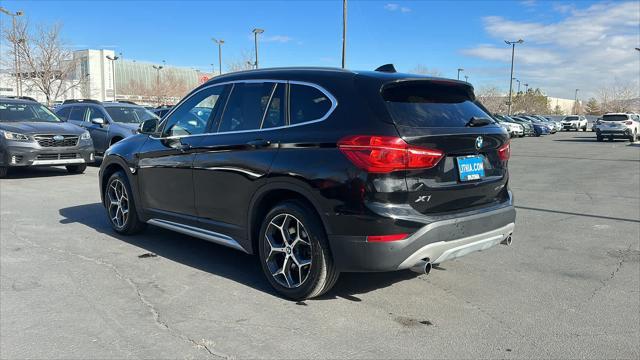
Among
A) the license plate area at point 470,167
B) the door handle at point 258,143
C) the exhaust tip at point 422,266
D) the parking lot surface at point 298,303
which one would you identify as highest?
the door handle at point 258,143

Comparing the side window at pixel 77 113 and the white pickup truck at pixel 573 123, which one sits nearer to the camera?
the side window at pixel 77 113

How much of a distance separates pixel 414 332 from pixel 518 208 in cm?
545

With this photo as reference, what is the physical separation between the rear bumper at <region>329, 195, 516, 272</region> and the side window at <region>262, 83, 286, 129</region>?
1134mm

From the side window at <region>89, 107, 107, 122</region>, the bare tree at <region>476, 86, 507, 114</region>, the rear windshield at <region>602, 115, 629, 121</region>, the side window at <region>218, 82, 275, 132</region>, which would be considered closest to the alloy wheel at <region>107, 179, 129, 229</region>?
the side window at <region>218, 82, 275, 132</region>

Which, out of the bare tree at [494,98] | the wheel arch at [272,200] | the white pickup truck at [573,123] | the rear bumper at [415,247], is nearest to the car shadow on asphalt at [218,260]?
the wheel arch at [272,200]

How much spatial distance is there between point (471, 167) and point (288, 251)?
1.57 m

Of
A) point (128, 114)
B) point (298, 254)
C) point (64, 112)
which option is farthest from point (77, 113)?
point (298, 254)

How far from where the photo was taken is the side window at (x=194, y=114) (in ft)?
16.4

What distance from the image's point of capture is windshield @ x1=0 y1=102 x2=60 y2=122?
11.7 meters

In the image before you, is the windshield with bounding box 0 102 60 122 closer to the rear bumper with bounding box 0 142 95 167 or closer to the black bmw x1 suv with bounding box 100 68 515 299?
the rear bumper with bounding box 0 142 95 167

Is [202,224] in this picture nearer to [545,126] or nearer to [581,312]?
[581,312]

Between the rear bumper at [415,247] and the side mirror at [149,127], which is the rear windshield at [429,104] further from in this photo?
the side mirror at [149,127]

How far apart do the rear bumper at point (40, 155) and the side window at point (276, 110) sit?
28.3 feet

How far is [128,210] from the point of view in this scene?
19.6ft
